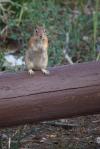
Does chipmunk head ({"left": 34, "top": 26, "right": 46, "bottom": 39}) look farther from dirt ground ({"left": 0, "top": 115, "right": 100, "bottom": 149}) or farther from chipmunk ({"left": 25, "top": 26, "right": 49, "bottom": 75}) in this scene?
dirt ground ({"left": 0, "top": 115, "right": 100, "bottom": 149})

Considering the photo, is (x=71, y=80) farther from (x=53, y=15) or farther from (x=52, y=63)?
(x=53, y=15)

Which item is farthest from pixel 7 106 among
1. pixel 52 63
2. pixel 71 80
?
pixel 52 63

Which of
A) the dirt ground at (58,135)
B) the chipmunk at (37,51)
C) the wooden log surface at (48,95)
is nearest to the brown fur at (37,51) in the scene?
the chipmunk at (37,51)

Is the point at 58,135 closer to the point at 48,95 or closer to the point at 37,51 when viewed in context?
the point at 37,51

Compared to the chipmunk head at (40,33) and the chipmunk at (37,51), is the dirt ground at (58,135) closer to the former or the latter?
the chipmunk at (37,51)

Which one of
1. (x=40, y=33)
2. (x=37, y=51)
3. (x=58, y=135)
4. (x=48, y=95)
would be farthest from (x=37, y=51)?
(x=58, y=135)

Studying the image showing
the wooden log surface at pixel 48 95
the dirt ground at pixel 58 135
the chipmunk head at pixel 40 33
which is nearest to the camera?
the wooden log surface at pixel 48 95
